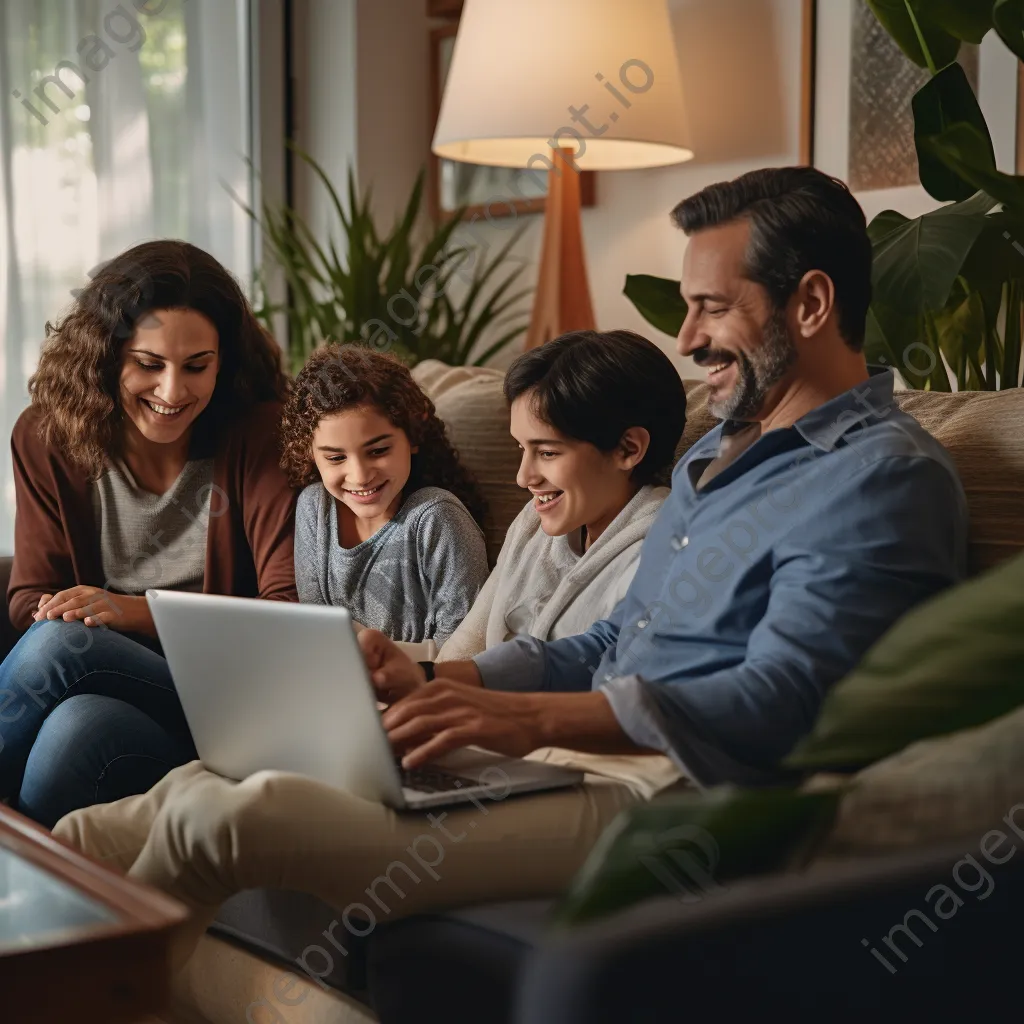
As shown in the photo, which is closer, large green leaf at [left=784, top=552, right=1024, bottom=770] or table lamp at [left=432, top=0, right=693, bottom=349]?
large green leaf at [left=784, top=552, right=1024, bottom=770]

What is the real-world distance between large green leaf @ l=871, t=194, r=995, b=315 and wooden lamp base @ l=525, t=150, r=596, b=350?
3.31 feet

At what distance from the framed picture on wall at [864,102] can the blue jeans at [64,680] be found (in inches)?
60.3

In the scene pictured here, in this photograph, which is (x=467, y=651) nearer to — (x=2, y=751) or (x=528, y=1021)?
(x=2, y=751)

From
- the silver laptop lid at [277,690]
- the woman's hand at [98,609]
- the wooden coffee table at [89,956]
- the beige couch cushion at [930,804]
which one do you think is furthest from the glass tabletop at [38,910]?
the woman's hand at [98,609]

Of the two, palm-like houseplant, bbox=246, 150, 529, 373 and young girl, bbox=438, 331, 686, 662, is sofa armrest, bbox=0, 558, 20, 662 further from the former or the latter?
palm-like houseplant, bbox=246, 150, 529, 373

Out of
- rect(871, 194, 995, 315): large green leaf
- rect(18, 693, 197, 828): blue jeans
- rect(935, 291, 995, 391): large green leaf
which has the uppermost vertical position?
rect(871, 194, 995, 315): large green leaf

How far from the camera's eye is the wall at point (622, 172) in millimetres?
2703

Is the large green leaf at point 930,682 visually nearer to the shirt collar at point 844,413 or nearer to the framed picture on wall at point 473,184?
the shirt collar at point 844,413

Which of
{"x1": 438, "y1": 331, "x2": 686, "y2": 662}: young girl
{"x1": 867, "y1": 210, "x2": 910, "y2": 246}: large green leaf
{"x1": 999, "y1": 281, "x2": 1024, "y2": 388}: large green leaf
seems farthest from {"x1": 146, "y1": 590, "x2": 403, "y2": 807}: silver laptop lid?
{"x1": 999, "y1": 281, "x2": 1024, "y2": 388}: large green leaf

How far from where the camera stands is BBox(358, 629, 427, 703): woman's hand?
138 cm

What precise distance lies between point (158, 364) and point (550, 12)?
3.47 ft

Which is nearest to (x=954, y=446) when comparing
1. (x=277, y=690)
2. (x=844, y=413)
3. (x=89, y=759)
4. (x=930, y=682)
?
(x=844, y=413)

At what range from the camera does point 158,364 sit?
6.56 ft

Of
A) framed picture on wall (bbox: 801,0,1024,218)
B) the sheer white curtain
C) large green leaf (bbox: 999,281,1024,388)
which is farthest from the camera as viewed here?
→ the sheer white curtain
